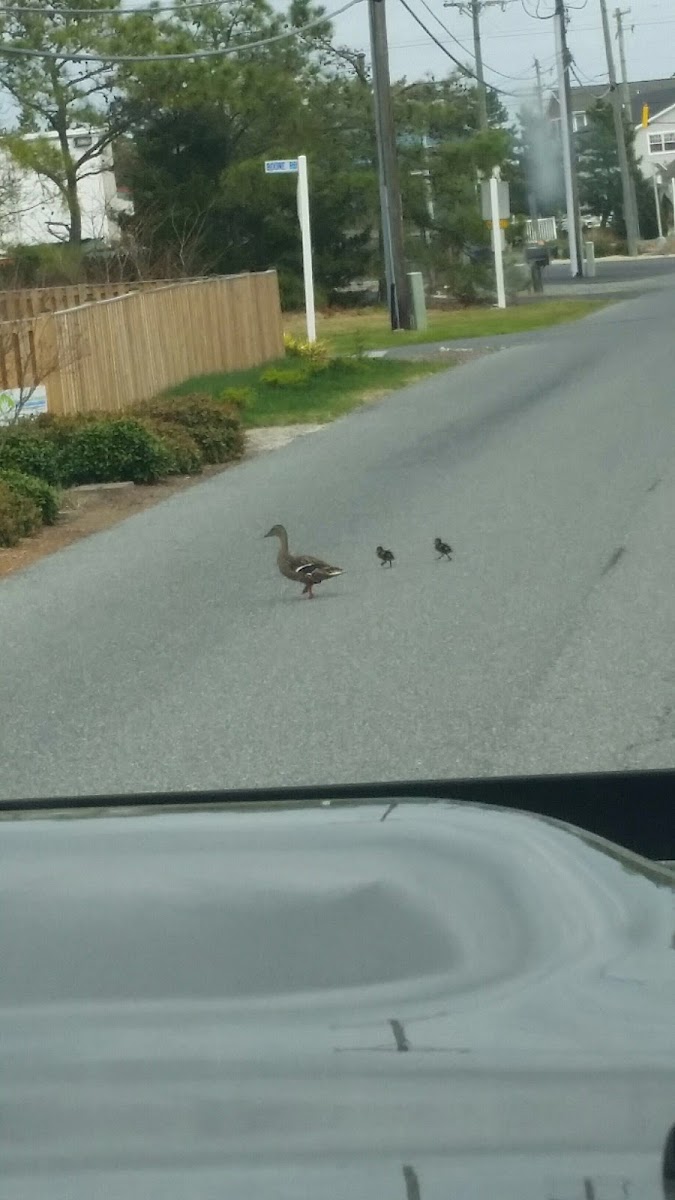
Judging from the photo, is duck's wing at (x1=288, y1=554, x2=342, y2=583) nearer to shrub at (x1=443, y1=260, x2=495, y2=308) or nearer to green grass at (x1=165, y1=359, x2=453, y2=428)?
green grass at (x1=165, y1=359, x2=453, y2=428)

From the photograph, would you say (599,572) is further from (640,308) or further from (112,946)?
(640,308)

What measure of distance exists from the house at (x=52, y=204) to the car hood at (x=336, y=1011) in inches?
1571

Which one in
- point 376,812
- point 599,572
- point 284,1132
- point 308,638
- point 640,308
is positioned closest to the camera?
point 284,1132

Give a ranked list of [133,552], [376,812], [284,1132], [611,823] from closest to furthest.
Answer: [284,1132], [376,812], [611,823], [133,552]

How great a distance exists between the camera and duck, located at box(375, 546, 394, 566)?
1160 cm

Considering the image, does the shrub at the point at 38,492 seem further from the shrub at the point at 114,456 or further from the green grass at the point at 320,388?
the green grass at the point at 320,388

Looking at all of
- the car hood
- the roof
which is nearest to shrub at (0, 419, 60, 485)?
the car hood

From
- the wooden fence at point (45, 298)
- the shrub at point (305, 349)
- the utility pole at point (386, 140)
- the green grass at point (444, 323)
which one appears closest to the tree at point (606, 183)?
the green grass at point (444, 323)

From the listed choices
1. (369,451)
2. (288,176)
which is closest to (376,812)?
(369,451)

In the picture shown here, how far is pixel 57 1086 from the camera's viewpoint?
1570 mm

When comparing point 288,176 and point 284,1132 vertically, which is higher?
point 288,176

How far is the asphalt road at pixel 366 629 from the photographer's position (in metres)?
7.42

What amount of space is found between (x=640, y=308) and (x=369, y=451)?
2217 cm

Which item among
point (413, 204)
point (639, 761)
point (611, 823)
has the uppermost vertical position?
point (413, 204)
